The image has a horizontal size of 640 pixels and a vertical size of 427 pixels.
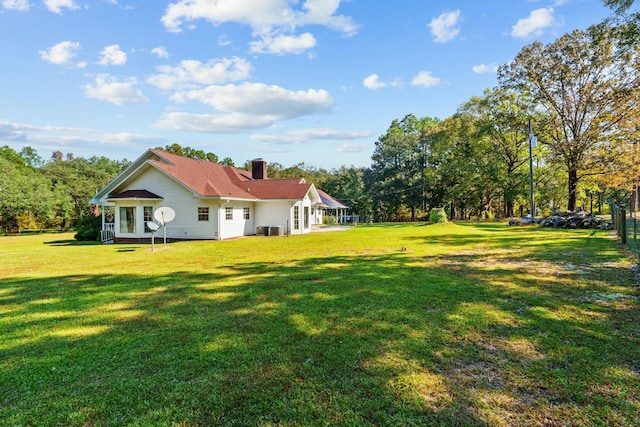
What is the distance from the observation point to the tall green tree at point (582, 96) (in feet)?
65.9

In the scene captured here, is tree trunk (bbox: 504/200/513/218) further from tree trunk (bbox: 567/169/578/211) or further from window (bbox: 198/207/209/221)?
window (bbox: 198/207/209/221)

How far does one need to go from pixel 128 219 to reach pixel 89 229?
3987mm

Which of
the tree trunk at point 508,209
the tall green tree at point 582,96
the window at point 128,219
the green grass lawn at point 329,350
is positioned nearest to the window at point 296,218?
the window at point 128,219

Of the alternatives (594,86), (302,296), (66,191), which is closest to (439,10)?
(302,296)

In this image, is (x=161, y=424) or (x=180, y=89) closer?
(x=161, y=424)

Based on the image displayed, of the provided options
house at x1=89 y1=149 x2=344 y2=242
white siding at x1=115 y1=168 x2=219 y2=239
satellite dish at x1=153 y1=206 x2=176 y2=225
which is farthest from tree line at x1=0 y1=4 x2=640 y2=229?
white siding at x1=115 y1=168 x2=219 y2=239

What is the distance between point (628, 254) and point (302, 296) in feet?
28.9

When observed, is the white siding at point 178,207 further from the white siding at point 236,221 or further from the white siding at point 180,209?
the white siding at point 236,221

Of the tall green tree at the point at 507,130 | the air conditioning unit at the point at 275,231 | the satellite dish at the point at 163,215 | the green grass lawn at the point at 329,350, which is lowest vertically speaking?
the green grass lawn at the point at 329,350

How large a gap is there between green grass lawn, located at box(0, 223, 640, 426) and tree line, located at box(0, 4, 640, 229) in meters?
7.71

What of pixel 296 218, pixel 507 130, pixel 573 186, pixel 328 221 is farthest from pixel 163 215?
pixel 507 130

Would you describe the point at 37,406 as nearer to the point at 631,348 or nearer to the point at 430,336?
the point at 430,336

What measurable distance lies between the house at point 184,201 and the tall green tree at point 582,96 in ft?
62.9

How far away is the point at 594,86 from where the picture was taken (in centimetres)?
2098
